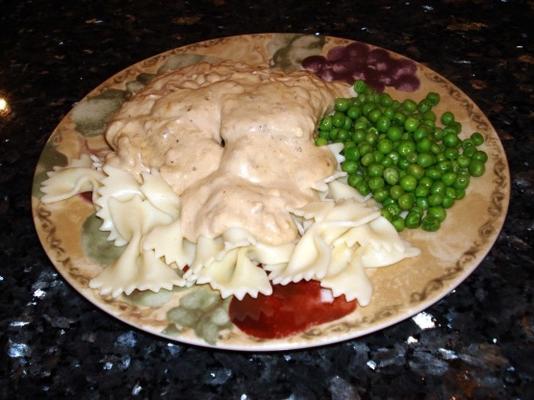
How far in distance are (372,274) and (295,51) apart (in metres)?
2.97

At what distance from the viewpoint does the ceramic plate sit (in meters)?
3.80

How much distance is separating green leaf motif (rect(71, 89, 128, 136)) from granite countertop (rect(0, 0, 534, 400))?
0.82 m

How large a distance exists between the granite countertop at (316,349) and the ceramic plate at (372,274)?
0.43 m

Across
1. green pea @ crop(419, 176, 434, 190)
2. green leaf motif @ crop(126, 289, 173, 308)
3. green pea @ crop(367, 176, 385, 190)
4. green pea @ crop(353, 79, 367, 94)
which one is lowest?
green leaf motif @ crop(126, 289, 173, 308)

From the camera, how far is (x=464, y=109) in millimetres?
5340

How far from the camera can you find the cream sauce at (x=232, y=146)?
4375 millimetres

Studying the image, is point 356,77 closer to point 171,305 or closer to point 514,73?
point 514,73

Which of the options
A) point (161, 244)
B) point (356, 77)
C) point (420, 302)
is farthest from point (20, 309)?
point (356, 77)

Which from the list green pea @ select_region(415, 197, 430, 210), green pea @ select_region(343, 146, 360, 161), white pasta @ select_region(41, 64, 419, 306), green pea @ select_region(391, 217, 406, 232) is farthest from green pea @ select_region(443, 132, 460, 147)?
green pea @ select_region(391, 217, 406, 232)

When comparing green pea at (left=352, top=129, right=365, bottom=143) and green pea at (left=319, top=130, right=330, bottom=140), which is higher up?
green pea at (left=352, top=129, right=365, bottom=143)

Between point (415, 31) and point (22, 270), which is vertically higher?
point (415, 31)

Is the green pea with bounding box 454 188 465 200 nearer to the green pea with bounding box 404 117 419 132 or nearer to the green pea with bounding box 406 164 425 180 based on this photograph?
the green pea with bounding box 406 164 425 180

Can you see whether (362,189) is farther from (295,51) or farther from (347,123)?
(295,51)

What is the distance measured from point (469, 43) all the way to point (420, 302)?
4359mm
